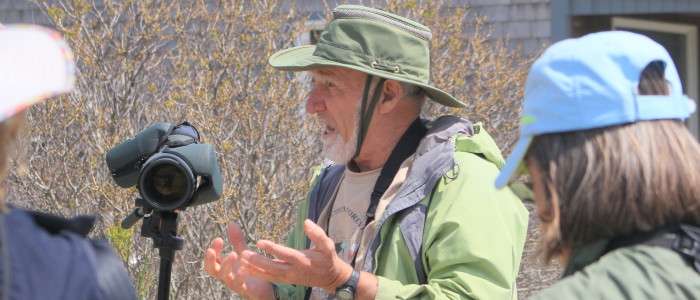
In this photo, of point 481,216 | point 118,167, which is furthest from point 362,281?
point 118,167

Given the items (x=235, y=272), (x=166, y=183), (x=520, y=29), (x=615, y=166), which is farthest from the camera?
(x=520, y=29)

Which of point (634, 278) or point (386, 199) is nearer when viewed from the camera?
point (634, 278)

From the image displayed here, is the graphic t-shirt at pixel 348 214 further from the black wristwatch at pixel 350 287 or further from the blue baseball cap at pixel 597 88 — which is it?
the blue baseball cap at pixel 597 88

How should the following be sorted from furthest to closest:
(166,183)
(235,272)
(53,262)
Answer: (235,272) < (166,183) < (53,262)

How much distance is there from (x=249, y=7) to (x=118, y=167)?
293 centimetres

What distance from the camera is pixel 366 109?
2.84 meters

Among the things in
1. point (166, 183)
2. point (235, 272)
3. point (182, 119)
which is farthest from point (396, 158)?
point (182, 119)

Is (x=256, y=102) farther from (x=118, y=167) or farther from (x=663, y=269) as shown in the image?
(x=663, y=269)

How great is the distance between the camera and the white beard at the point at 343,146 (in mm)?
2830

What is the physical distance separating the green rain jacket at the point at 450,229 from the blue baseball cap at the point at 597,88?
88 centimetres

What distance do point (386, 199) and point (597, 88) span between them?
1.18 metres

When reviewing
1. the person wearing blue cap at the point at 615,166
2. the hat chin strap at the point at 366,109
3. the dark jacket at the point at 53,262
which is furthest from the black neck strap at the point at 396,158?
the dark jacket at the point at 53,262

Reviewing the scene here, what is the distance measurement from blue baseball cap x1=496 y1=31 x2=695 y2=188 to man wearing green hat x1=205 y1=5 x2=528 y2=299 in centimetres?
89

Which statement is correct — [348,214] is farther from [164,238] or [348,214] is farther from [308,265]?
[164,238]
